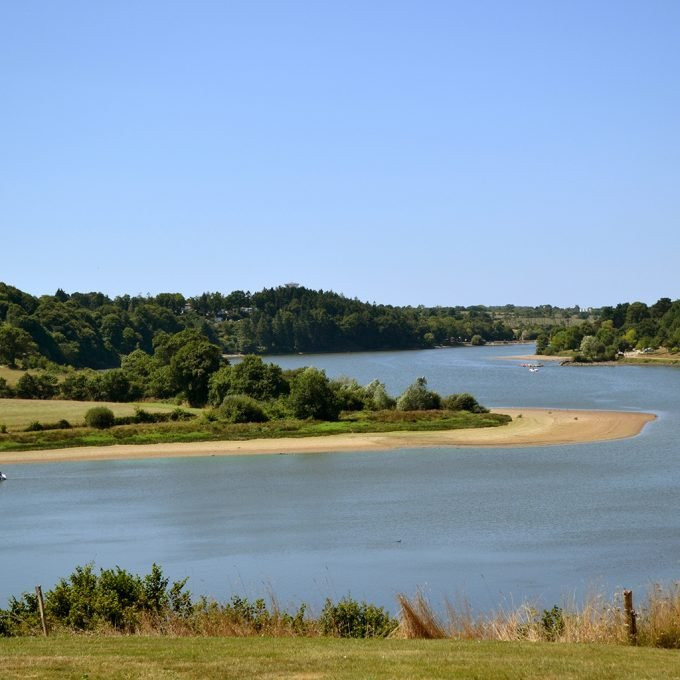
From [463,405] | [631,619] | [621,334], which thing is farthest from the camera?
[621,334]

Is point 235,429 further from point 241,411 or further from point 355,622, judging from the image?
point 355,622

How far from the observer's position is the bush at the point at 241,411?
66.0 metres

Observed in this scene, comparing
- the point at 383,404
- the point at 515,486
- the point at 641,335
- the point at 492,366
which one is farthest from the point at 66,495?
the point at 641,335

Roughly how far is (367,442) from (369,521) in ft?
78.1

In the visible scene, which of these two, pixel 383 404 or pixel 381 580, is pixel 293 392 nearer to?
pixel 383 404

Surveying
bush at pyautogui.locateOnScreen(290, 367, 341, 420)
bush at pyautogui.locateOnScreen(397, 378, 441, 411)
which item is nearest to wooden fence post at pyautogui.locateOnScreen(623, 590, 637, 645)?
bush at pyautogui.locateOnScreen(290, 367, 341, 420)

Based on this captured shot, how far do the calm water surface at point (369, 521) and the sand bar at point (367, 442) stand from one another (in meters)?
2.09

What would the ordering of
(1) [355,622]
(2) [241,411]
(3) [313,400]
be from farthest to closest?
(3) [313,400] → (2) [241,411] → (1) [355,622]

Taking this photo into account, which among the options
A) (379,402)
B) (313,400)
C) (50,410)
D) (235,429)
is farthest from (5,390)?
(379,402)

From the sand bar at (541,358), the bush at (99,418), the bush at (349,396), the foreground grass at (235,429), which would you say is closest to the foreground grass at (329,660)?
the foreground grass at (235,429)

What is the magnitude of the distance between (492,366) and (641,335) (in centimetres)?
3280

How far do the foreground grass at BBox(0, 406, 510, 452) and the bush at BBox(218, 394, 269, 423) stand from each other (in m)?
1.23

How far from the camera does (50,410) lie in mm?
70000

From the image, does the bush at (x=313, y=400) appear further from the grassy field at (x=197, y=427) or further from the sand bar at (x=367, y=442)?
the sand bar at (x=367, y=442)
